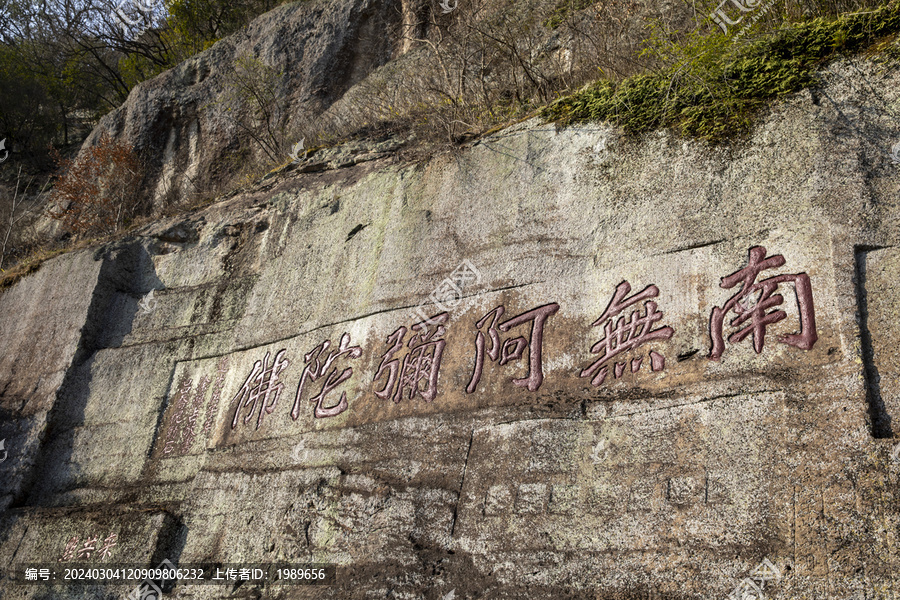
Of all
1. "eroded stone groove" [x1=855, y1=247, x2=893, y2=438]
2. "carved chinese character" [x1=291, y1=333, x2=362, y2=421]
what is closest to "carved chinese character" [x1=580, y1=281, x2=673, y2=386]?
"eroded stone groove" [x1=855, y1=247, x2=893, y2=438]

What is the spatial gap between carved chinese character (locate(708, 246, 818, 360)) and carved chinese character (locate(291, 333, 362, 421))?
2397 mm

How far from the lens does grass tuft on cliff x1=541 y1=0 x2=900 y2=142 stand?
3496mm

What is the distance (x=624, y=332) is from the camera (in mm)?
3455

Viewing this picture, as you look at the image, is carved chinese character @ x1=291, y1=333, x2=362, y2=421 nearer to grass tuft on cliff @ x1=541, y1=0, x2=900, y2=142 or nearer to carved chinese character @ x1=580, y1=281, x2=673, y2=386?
carved chinese character @ x1=580, y1=281, x2=673, y2=386

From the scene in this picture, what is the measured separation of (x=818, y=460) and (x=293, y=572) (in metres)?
2.92

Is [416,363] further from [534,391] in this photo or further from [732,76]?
[732,76]

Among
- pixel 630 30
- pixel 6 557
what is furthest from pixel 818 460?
pixel 6 557

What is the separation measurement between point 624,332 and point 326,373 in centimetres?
220

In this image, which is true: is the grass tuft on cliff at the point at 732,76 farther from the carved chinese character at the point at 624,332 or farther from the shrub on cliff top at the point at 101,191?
the shrub on cliff top at the point at 101,191

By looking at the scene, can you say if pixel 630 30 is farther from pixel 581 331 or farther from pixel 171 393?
pixel 171 393

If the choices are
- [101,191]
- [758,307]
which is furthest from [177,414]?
[101,191]

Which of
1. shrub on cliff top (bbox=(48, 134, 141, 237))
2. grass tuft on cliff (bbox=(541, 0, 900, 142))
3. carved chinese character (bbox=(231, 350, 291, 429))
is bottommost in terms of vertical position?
carved chinese character (bbox=(231, 350, 291, 429))

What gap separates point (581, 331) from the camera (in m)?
3.61

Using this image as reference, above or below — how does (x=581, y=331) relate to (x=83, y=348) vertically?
below
